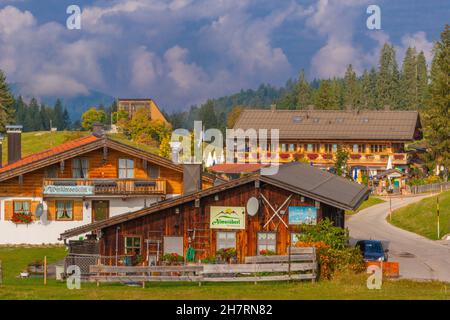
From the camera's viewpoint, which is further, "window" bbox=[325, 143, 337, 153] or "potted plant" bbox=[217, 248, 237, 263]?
"window" bbox=[325, 143, 337, 153]

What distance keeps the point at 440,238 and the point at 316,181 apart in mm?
15132

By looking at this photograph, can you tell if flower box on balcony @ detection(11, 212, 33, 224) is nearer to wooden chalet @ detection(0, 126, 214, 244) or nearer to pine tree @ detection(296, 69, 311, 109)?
wooden chalet @ detection(0, 126, 214, 244)

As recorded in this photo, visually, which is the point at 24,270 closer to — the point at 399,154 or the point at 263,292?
the point at 263,292

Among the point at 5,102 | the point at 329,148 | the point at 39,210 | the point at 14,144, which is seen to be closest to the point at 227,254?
the point at 39,210

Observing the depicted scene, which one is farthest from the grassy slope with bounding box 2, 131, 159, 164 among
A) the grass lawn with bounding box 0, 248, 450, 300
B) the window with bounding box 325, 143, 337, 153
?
the grass lawn with bounding box 0, 248, 450, 300

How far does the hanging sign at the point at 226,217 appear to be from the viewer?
38438 millimetres

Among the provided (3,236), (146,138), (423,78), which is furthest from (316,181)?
(423,78)

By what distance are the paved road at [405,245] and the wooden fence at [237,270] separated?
23.4ft

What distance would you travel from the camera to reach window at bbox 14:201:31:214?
50.0 m

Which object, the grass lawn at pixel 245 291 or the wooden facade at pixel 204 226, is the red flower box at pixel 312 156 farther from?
the grass lawn at pixel 245 291

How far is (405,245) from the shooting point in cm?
5028

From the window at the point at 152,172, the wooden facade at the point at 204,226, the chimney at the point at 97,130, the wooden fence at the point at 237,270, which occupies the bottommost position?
the wooden fence at the point at 237,270

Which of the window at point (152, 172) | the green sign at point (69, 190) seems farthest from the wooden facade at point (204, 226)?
the window at point (152, 172)

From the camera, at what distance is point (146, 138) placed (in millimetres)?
124938
